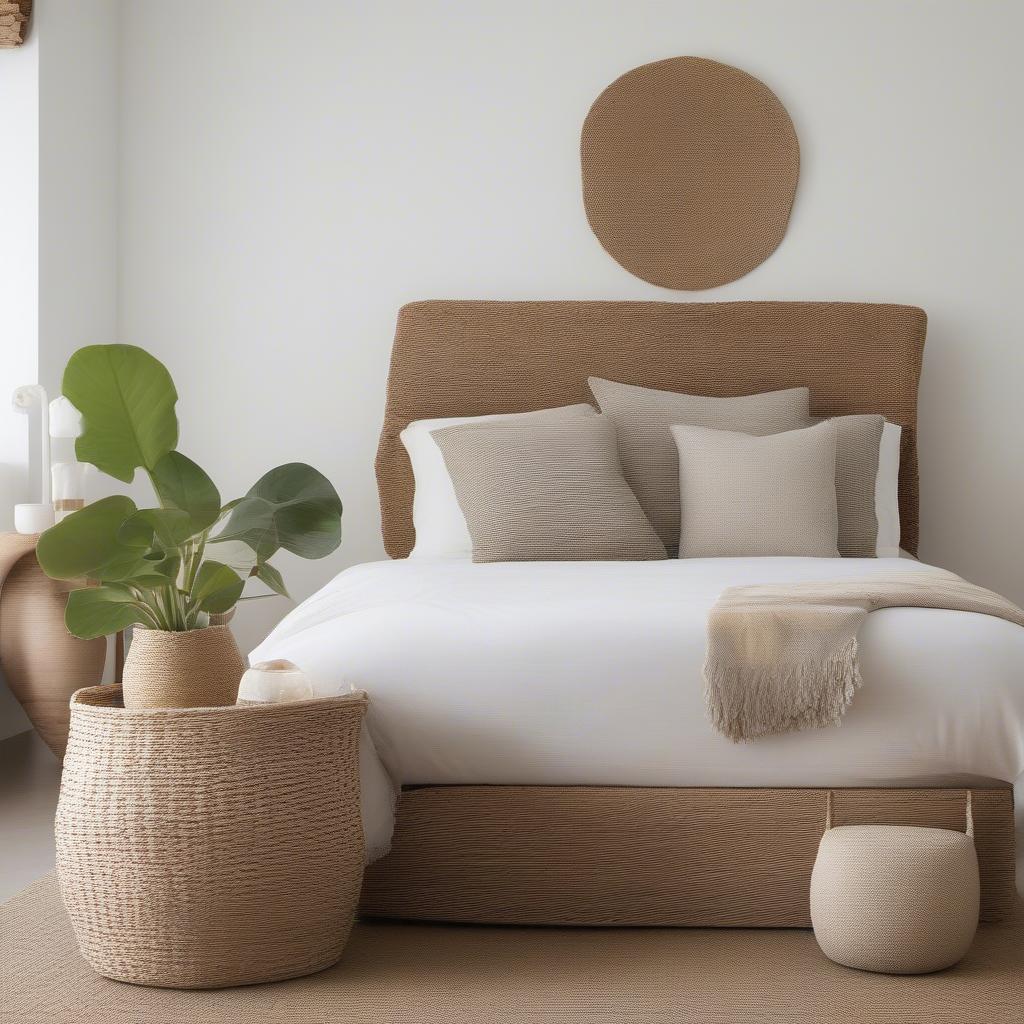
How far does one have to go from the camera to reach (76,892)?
6.33 ft

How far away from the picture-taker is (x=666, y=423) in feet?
12.1

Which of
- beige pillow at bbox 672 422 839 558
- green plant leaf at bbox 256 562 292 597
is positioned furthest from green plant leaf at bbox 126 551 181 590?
beige pillow at bbox 672 422 839 558

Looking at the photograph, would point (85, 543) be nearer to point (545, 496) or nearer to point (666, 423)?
point (545, 496)

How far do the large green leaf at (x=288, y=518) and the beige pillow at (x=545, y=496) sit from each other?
1040mm

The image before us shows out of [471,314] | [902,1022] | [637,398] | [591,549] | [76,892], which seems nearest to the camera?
[902,1022]

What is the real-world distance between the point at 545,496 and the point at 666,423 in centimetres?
64

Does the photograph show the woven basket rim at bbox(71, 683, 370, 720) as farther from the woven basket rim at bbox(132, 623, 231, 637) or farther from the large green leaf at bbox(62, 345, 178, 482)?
the large green leaf at bbox(62, 345, 178, 482)

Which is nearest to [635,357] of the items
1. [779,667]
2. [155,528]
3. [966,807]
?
[779,667]

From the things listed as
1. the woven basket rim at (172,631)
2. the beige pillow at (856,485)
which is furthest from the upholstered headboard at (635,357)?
the woven basket rim at (172,631)

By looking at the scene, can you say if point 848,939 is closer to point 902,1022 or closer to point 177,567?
point 902,1022

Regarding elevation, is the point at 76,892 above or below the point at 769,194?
below

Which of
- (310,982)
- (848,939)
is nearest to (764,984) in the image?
(848,939)

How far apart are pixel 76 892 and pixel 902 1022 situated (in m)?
1.27

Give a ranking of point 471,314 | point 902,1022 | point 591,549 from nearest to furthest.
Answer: point 902,1022 < point 591,549 < point 471,314
